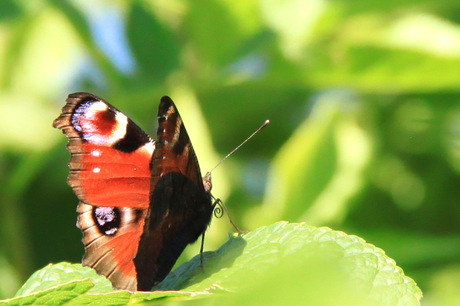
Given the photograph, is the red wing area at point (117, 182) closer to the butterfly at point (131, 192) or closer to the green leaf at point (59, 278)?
the butterfly at point (131, 192)

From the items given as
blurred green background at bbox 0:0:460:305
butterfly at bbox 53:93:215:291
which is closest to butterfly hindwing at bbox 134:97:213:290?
butterfly at bbox 53:93:215:291

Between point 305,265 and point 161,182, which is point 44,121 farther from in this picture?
point 305,265

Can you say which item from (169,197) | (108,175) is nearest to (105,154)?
(108,175)

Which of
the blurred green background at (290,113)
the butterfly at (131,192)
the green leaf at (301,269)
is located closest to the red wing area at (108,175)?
the butterfly at (131,192)

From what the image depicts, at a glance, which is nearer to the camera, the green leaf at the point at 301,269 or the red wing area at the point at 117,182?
the green leaf at the point at 301,269

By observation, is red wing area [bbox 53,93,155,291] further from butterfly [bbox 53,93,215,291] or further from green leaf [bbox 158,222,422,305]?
green leaf [bbox 158,222,422,305]

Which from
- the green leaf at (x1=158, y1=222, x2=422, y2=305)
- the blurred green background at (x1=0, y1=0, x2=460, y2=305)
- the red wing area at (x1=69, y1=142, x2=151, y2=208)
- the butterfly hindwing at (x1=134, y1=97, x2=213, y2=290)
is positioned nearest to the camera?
the green leaf at (x1=158, y1=222, x2=422, y2=305)

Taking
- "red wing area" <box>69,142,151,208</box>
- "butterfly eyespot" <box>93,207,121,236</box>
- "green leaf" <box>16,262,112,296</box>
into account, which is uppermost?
"red wing area" <box>69,142,151,208</box>

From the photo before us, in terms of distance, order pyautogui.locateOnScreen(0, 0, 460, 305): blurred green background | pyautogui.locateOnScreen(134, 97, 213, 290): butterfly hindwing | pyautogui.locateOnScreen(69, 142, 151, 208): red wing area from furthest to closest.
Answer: pyautogui.locateOnScreen(0, 0, 460, 305): blurred green background, pyautogui.locateOnScreen(69, 142, 151, 208): red wing area, pyautogui.locateOnScreen(134, 97, 213, 290): butterfly hindwing
